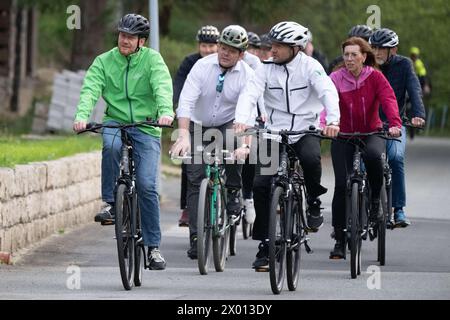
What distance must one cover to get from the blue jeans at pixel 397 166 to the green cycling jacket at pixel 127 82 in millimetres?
3327

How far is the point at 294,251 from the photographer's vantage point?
10.9 metres

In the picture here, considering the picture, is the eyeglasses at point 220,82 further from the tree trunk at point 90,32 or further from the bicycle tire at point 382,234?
the tree trunk at point 90,32

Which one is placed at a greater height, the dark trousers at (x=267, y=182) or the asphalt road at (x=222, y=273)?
the dark trousers at (x=267, y=182)

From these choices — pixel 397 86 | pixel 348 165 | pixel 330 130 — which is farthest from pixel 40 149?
pixel 330 130

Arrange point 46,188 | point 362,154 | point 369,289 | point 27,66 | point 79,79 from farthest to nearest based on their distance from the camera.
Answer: point 27,66 → point 79,79 → point 46,188 → point 362,154 → point 369,289

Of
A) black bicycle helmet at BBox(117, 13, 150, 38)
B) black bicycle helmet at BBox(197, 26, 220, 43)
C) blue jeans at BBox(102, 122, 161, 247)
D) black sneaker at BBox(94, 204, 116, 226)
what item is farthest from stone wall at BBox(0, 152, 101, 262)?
black bicycle helmet at BBox(117, 13, 150, 38)

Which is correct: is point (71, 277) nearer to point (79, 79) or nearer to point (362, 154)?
point (362, 154)

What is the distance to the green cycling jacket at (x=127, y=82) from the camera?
440 inches

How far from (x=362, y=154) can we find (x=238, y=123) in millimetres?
1849

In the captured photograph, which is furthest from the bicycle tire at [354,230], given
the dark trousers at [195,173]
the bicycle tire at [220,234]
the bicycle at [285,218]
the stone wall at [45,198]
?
the stone wall at [45,198]

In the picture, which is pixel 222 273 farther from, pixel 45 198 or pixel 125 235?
pixel 45 198

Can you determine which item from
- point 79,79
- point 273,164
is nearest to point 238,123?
point 273,164

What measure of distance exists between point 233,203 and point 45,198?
1.99 metres
